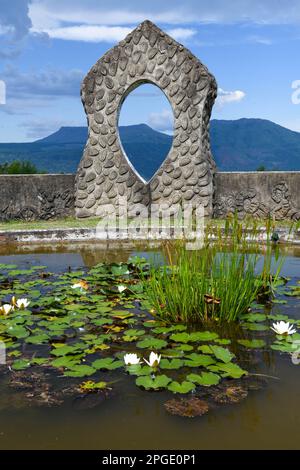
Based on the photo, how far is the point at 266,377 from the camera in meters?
2.11

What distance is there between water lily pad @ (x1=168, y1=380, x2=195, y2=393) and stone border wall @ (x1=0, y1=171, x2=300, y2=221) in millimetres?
6005

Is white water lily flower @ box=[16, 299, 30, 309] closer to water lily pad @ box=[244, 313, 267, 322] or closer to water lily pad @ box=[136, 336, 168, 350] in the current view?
water lily pad @ box=[136, 336, 168, 350]

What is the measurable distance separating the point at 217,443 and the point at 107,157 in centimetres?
676

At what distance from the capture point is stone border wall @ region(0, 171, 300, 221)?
777cm

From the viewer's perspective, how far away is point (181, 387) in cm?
196

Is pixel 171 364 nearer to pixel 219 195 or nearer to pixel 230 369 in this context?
pixel 230 369

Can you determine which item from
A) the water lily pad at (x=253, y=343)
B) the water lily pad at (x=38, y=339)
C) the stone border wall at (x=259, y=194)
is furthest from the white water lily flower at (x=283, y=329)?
the stone border wall at (x=259, y=194)

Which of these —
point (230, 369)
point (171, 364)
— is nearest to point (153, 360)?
point (171, 364)

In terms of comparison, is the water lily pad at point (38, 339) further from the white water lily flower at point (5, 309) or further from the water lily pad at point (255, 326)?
the water lily pad at point (255, 326)

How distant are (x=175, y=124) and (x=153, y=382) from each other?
6.23 m

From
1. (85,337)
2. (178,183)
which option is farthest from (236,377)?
(178,183)

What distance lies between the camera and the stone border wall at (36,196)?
7.97 m

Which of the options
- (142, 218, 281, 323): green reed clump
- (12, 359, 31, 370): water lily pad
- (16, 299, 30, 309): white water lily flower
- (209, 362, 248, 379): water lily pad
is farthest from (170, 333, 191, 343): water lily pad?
(16, 299, 30, 309): white water lily flower
